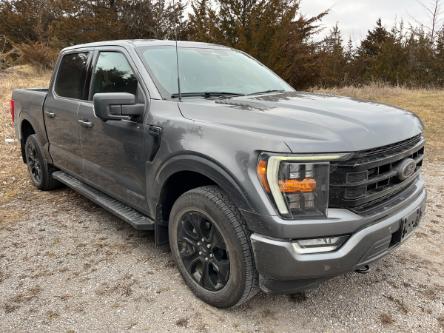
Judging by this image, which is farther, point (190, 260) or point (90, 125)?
point (90, 125)

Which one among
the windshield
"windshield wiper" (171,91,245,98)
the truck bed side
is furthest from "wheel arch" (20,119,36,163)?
"windshield wiper" (171,91,245,98)

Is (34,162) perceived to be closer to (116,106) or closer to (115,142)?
(115,142)

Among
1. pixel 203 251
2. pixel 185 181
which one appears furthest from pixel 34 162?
pixel 203 251

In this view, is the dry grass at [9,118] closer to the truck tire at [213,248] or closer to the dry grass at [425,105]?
the dry grass at [425,105]

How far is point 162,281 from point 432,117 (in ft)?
30.2

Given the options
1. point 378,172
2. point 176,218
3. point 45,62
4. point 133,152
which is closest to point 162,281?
point 176,218

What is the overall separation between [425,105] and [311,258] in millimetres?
10943

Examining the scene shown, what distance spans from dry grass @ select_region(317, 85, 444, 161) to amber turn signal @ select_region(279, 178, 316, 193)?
5.50 meters

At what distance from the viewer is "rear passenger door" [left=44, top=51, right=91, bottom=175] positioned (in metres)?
4.14

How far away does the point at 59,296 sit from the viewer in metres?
2.99

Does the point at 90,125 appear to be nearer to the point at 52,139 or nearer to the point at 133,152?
the point at 133,152

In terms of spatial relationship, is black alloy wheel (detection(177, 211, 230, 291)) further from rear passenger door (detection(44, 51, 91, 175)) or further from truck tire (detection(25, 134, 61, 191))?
truck tire (detection(25, 134, 61, 191))

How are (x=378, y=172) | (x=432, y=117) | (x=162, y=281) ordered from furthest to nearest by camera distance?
(x=432, y=117) < (x=162, y=281) < (x=378, y=172)

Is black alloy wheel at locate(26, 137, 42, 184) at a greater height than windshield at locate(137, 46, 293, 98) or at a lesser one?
lesser
